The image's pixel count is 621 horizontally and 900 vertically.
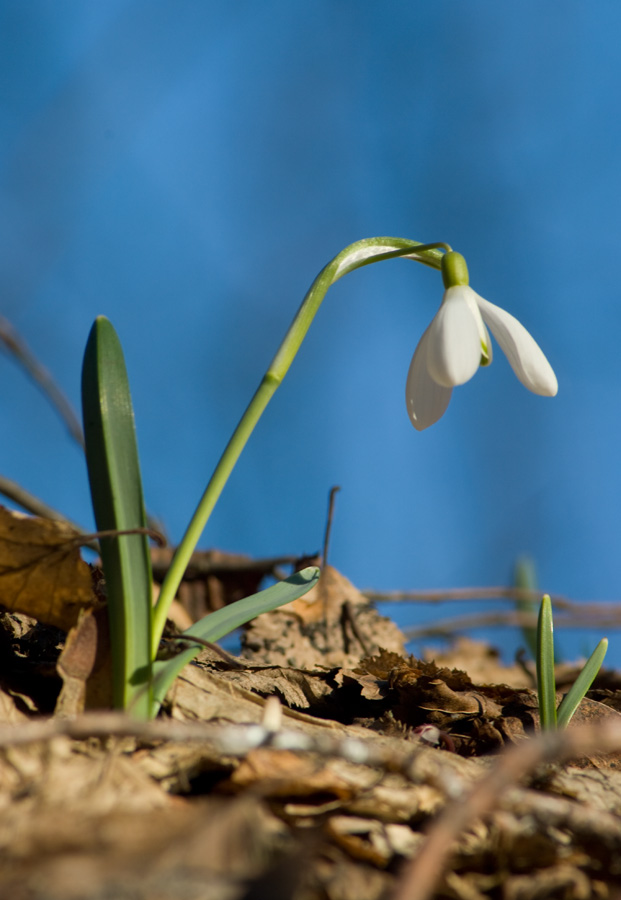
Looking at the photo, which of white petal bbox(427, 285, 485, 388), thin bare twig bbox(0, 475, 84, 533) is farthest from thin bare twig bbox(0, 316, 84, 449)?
white petal bbox(427, 285, 485, 388)

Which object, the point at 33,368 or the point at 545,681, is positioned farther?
the point at 33,368

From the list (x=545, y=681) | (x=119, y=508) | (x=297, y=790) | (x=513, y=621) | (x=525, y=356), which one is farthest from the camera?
(x=513, y=621)

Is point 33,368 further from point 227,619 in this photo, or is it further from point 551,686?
point 551,686

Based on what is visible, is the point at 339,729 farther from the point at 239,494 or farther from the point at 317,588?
the point at 239,494

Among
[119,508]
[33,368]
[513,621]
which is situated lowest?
[119,508]

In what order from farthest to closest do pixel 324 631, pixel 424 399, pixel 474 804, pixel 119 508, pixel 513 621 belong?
pixel 513 621, pixel 324 631, pixel 424 399, pixel 119 508, pixel 474 804

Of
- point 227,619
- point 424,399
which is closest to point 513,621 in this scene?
point 424,399
